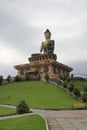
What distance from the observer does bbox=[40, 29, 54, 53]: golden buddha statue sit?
263 ft

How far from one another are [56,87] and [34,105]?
18.6 m

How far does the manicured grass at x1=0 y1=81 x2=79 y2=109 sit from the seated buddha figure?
70.8 ft

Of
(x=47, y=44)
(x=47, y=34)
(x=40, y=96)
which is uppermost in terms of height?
(x=47, y=34)

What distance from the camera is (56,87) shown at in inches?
2242

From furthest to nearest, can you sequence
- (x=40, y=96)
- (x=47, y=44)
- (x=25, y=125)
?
(x=47, y=44), (x=40, y=96), (x=25, y=125)

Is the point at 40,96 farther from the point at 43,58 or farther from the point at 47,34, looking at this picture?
the point at 47,34

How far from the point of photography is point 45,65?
74.4m

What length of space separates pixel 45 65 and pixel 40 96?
91.6ft

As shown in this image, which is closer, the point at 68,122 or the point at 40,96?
the point at 68,122

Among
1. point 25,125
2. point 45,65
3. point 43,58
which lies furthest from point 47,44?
point 25,125

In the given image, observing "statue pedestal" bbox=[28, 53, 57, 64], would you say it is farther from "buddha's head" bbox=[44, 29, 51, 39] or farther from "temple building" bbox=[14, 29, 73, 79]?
"buddha's head" bbox=[44, 29, 51, 39]

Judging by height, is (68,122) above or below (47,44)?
below

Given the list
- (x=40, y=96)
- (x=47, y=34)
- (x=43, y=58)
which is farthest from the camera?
(x=47, y=34)

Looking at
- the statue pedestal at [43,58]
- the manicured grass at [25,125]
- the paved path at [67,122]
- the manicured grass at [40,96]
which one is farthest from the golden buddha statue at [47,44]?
the manicured grass at [25,125]
